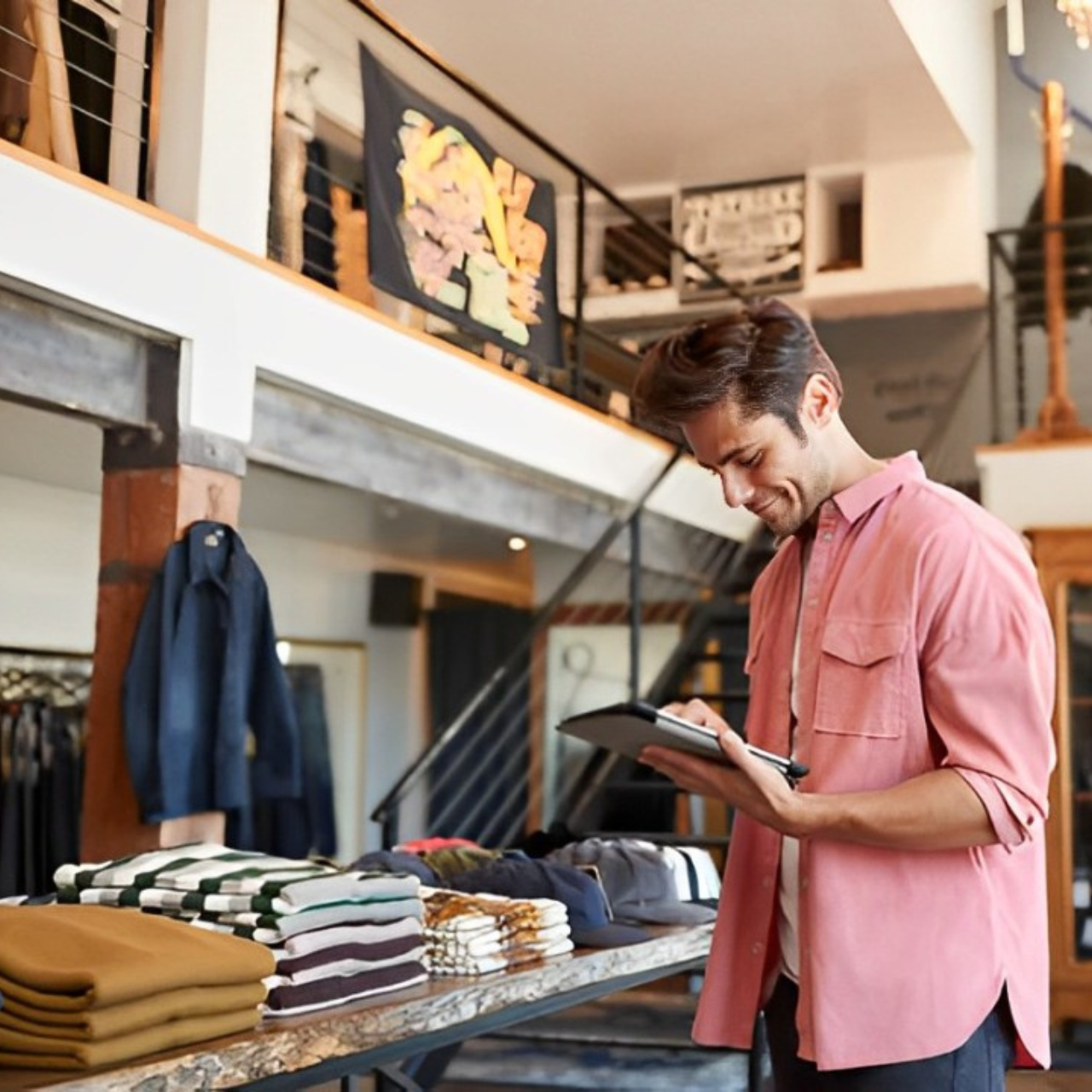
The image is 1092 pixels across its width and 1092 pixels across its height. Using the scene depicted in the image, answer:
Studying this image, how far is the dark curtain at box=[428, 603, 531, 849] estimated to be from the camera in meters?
9.20

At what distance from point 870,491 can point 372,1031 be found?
1.01 metres

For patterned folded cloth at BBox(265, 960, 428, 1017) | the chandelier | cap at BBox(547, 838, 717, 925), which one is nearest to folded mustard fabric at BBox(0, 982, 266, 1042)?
patterned folded cloth at BBox(265, 960, 428, 1017)

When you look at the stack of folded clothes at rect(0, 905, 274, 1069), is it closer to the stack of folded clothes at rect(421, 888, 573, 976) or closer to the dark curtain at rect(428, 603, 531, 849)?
the stack of folded clothes at rect(421, 888, 573, 976)

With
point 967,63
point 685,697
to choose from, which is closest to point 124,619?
point 685,697

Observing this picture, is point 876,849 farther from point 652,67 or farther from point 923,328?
point 923,328

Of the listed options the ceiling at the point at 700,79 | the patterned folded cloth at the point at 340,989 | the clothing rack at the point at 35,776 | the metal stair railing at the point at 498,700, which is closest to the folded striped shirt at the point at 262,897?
the patterned folded cloth at the point at 340,989

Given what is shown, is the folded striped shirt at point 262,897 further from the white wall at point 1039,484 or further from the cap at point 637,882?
the white wall at point 1039,484

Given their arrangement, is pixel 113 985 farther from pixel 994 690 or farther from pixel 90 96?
pixel 90 96

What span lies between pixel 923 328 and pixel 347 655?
13.2ft

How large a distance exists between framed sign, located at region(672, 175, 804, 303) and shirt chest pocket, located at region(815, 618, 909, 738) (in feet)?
26.0

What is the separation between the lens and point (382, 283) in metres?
5.34

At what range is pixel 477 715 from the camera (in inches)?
363

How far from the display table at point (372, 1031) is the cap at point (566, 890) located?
5cm

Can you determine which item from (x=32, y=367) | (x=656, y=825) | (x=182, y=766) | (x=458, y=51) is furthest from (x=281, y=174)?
(x=656, y=825)
